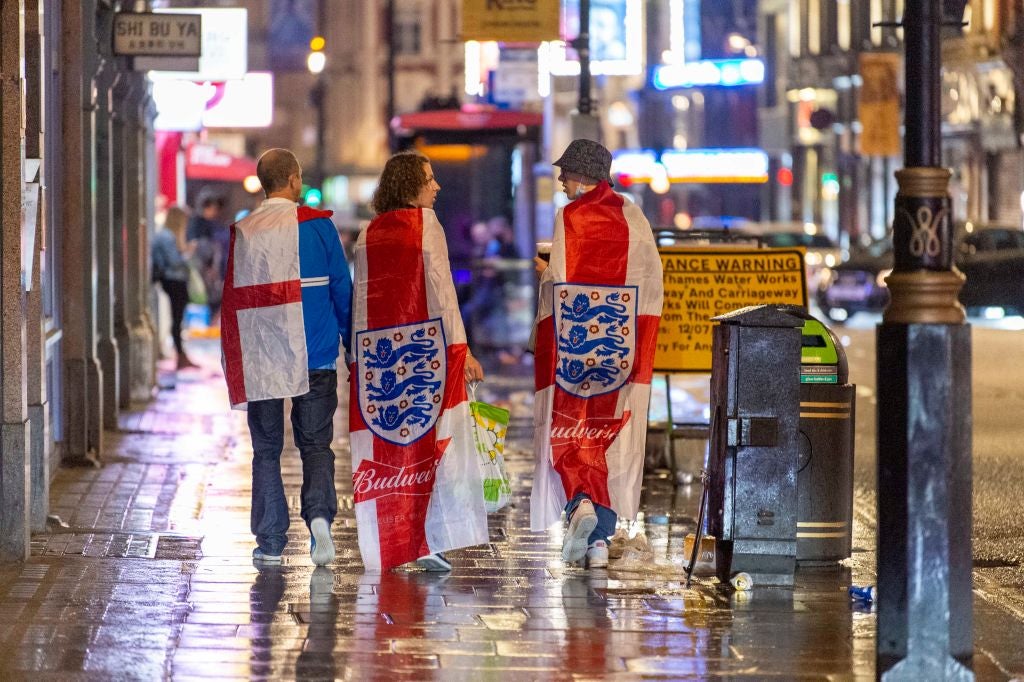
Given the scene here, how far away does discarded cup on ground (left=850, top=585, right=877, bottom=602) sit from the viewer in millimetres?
7809

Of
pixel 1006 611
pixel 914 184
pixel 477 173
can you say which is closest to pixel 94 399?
pixel 1006 611

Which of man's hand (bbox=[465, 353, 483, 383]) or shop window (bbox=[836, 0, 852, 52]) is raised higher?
shop window (bbox=[836, 0, 852, 52])

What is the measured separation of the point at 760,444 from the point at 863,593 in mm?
808

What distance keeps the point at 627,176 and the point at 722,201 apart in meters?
11.6

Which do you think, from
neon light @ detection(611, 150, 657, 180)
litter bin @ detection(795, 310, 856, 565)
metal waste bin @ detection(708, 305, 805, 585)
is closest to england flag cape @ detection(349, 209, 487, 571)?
metal waste bin @ detection(708, 305, 805, 585)

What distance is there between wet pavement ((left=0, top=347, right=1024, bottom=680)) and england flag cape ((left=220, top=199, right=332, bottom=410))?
2.83 feet

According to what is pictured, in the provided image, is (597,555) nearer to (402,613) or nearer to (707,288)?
(402,613)

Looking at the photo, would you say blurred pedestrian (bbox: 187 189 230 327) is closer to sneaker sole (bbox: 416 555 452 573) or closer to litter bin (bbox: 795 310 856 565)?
sneaker sole (bbox: 416 555 452 573)

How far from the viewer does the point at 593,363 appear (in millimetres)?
8609

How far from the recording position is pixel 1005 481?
1195 centimetres

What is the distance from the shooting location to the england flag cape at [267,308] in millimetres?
8336

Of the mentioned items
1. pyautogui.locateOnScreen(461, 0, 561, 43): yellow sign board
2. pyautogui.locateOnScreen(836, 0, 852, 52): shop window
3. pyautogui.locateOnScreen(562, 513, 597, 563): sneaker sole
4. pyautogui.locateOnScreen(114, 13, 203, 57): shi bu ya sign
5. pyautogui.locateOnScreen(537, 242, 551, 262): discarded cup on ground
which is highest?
pyautogui.locateOnScreen(836, 0, 852, 52): shop window

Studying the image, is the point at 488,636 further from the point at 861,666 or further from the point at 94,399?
the point at 94,399

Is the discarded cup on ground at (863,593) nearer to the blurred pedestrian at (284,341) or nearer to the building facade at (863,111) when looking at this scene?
the blurred pedestrian at (284,341)
